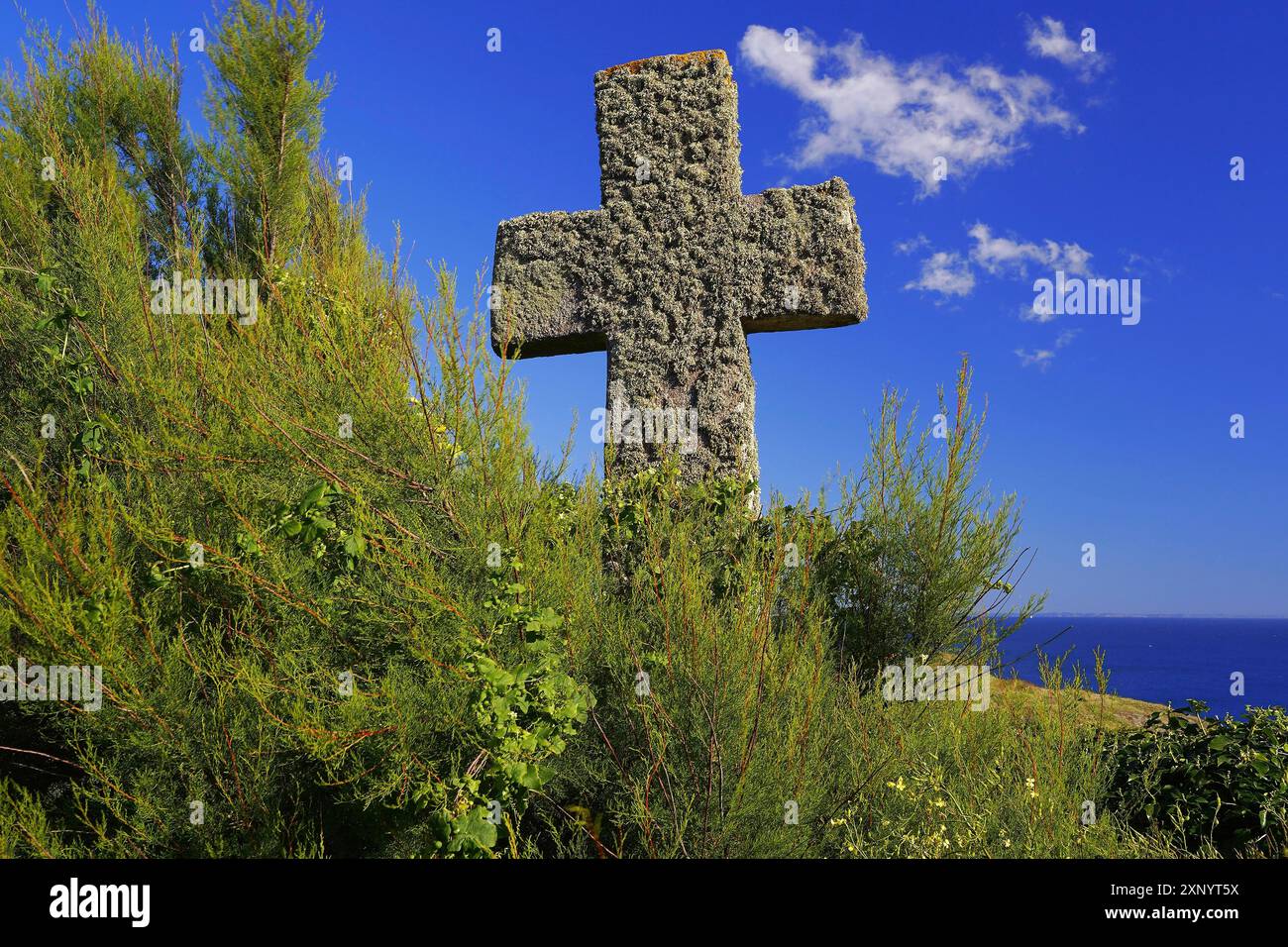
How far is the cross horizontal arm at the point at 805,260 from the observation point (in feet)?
14.9

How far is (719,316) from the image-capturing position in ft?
15.2

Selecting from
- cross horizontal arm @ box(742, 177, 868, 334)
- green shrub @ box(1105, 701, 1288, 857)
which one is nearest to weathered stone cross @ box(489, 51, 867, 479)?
cross horizontal arm @ box(742, 177, 868, 334)

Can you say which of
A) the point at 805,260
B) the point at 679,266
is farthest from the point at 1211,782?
the point at 679,266

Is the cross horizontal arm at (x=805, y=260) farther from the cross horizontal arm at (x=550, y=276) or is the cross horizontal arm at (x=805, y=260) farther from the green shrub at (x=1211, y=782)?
the green shrub at (x=1211, y=782)

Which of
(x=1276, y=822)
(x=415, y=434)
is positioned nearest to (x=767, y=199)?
(x=415, y=434)

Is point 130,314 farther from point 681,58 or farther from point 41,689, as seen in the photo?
point 681,58

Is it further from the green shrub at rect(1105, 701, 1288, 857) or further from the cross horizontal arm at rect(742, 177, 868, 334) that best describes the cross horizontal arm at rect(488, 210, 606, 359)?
the green shrub at rect(1105, 701, 1288, 857)

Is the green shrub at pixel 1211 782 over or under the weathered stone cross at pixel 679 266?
under

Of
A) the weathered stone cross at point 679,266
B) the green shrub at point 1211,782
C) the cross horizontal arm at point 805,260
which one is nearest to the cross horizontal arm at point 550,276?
the weathered stone cross at point 679,266

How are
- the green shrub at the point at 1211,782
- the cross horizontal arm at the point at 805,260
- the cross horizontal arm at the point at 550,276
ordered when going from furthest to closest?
the cross horizontal arm at the point at 550,276 → the cross horizontal arm at the point at 805,260 → the green shrub at the point at 1211,782

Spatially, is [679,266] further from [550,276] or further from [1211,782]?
[1211,782]

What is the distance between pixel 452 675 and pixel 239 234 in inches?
224

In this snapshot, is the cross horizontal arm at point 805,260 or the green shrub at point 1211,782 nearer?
the green shrub at point 1211,782

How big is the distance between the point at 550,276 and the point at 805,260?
153cm
